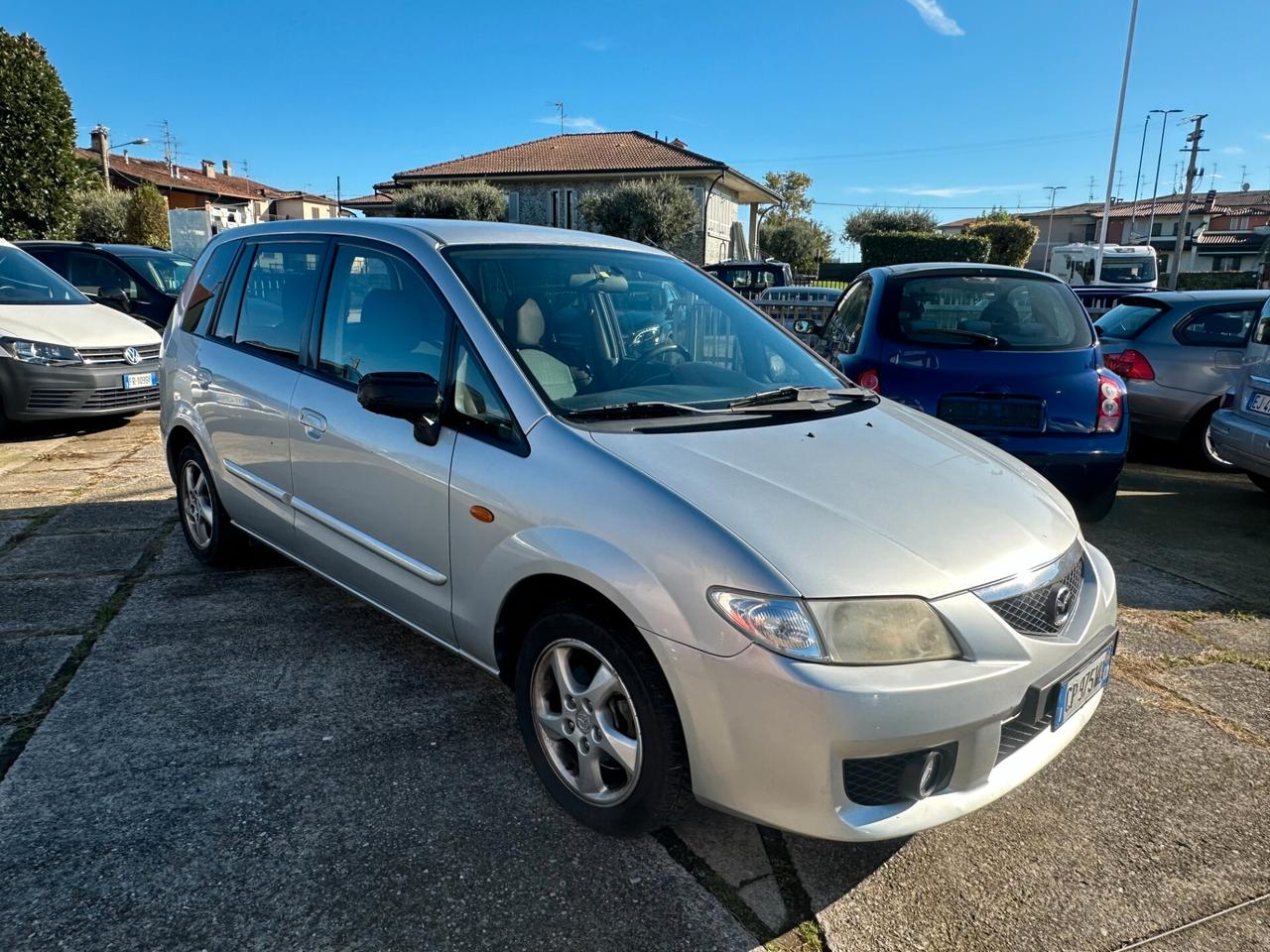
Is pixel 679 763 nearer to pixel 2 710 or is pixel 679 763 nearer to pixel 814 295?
pixel 2 710

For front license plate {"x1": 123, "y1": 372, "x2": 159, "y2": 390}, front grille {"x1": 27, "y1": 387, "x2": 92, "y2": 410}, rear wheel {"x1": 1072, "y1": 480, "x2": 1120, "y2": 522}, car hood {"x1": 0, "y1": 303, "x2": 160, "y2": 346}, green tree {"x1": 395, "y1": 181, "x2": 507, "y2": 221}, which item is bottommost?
rear wheel {"x1": 1072, "y1": 480, "x2": 1120, "y2": 522}

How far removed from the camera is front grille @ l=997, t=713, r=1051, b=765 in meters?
2.14

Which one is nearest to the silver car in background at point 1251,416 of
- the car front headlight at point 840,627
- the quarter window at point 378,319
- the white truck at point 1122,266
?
the car front headlight at point 840,627

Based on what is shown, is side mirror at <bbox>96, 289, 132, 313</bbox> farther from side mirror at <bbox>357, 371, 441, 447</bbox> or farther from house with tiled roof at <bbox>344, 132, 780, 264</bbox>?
house with tiled roof at <bbox>344, 132, 780, 264</bbox>

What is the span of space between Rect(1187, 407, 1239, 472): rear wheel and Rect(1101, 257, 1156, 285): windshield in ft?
68.0

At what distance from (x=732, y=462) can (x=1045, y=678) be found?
3.18 feet

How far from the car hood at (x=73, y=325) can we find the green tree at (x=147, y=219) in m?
21.5

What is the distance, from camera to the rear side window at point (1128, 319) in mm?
7441

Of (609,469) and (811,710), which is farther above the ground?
(609,469)

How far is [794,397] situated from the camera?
10.0 feet

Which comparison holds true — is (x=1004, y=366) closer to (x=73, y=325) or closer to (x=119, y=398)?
(x=119, y=398)

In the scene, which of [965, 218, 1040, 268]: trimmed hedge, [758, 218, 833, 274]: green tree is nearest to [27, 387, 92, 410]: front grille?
[758, 218, 833, 274]: green tree

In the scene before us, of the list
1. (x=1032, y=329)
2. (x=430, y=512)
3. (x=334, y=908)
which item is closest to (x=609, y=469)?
(x=430, y=512)

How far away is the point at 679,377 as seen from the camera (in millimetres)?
3000
